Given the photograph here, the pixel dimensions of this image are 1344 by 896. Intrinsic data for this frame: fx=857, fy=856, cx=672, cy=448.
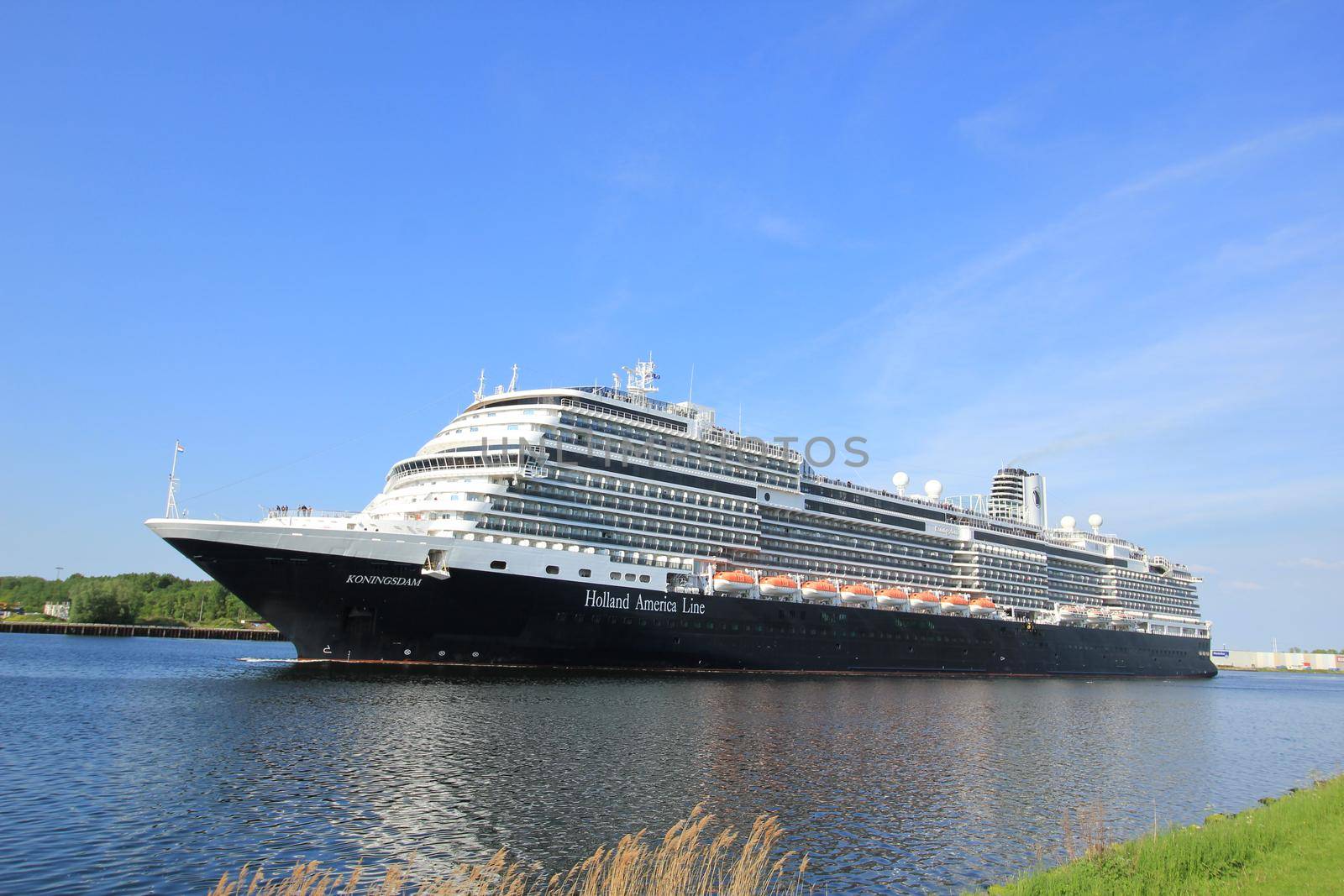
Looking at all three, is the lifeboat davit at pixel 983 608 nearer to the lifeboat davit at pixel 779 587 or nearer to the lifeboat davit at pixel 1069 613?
the lifeboat davit at pixel 1069 613

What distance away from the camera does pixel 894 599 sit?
2667 inches

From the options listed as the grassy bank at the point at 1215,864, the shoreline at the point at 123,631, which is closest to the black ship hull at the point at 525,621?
the grassy bank at the point at 1215,864

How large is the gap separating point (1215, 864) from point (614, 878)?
11.0 m

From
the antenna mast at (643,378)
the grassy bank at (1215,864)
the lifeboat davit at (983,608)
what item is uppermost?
the antenna mast at (643,378)

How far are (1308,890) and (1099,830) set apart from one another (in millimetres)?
5260

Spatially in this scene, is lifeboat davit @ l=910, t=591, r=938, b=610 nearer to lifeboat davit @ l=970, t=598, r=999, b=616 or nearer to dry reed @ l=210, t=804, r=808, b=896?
lifeboat davit @ l=970, t=598, r=999, b=616

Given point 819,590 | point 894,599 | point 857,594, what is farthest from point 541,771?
point 894,599

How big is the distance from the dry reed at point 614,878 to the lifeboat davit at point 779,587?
40.8m

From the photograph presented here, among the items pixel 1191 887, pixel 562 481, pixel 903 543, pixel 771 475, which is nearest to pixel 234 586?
pixel 562 481

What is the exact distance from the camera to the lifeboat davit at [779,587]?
5894 centimetres

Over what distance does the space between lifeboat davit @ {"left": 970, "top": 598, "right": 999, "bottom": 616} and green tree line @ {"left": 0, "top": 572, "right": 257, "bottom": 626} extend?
82892 millimetres

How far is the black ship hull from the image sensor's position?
44156 mm

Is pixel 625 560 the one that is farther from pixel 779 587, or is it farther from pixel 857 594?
pixel 857 594

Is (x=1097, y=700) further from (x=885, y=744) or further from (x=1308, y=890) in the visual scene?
(x=1308, y=890)
